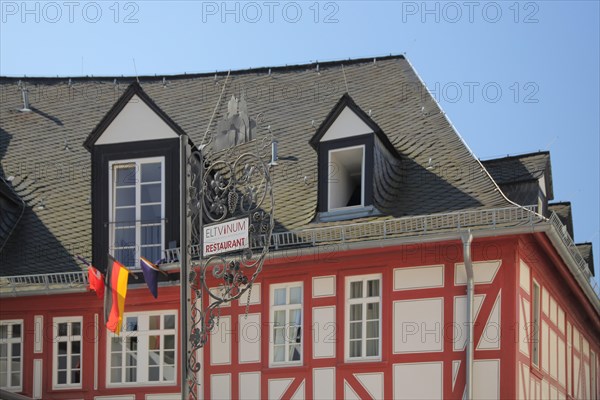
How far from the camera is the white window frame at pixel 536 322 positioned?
20.8 metres

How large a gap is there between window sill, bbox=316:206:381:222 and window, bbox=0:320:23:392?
18.0ft

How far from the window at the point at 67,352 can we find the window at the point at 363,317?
473 centimetres

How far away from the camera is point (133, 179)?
2233 cm

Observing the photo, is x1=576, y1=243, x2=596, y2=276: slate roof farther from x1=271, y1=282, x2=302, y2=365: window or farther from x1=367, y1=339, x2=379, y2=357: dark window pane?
x1=271, y1=282, x2=302, y2=365: window

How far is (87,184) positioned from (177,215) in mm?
3107

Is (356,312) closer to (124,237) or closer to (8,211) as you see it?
(124,237)

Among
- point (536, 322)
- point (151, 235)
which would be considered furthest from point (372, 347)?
point (151, 235)

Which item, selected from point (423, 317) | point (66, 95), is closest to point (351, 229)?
point (423, 317)

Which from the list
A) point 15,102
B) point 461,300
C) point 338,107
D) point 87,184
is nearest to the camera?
point 461,300

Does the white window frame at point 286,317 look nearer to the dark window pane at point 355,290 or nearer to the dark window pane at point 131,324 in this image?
the dark window pane at point 355,290

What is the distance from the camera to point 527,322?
20188 mm

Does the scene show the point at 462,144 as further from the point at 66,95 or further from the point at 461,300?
the point at 66,95

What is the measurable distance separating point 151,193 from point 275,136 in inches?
116

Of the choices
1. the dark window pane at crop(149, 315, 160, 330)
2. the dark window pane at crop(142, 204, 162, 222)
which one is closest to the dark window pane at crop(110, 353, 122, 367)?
the dark window pane at crop(149, 315, 160, 330)
